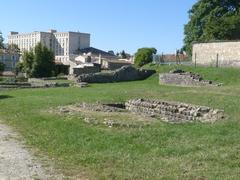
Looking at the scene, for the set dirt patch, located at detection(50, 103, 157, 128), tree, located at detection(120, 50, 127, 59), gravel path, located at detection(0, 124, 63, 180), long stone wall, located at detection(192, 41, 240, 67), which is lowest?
gravel path, located at detection(0, 124, 63, 180)

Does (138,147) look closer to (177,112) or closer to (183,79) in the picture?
(177,112)

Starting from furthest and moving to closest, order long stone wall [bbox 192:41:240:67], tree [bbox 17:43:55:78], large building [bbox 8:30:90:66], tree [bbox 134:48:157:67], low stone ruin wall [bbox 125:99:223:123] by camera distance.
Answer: large building [bbox 8:30:90:66] < tree [bbox 134:48:157:67] < tree [bbox 17:43:55:78] < long stone wall [bbox 192:41:240:67] < low stone ruin wall [bbox 125:99:223:123]

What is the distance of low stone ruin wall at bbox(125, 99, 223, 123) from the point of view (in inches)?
703

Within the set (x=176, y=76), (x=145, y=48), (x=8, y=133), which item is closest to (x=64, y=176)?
(x=8, y=133)

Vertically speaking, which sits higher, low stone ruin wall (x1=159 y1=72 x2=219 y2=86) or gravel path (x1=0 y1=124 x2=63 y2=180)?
low stone ruin wall (x1=159 y1=72 x2=219 y2=86)

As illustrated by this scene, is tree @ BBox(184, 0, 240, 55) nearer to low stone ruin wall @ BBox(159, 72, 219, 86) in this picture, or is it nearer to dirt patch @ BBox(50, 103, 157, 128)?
low stone ruin wall @ BBox(159, 72, 219, 86)

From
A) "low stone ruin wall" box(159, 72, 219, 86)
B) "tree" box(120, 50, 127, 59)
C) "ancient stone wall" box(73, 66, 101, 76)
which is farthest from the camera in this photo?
"tree" box(120, 50, 127, 59)

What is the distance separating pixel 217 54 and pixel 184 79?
10305 mm

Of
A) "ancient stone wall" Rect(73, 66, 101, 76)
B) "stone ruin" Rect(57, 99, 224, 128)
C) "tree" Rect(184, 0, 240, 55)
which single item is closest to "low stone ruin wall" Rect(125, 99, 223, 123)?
"stone ruin" Rect(57, 99, 224, 128)

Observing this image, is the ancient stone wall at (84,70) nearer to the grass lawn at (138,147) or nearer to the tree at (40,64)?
the tree at (40,64)

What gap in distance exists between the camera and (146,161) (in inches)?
437

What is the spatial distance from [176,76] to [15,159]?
26814mm

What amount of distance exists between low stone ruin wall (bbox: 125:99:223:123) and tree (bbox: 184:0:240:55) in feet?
104

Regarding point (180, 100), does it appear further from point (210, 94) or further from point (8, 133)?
point (8, 133)
